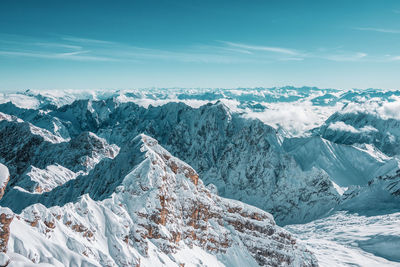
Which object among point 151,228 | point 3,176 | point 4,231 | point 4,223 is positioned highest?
point 3,176

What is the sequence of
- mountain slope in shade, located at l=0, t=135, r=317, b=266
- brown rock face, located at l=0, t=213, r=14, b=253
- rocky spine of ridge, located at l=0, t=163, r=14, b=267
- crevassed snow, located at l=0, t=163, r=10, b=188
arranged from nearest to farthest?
crevassed snow, located at l=0, t=163, r=10, b=188 < rocky spine of ridge, located at l=0, t=163, r=14, b=267 < brown rock face, located at l=0, t=213, r=14, b=253 < mountain slope in shade, located at l=0, t=135, r=317, b=266

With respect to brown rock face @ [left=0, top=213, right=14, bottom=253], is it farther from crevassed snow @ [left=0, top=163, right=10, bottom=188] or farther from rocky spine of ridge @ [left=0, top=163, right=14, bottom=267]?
crevassed snow @ [left=0, top=163, right=10, bottom=188]

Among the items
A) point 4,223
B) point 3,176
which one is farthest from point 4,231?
point 3,176

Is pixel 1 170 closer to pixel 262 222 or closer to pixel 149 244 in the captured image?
pixel 149 244

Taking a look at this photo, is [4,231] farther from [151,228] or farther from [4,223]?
[151,228]

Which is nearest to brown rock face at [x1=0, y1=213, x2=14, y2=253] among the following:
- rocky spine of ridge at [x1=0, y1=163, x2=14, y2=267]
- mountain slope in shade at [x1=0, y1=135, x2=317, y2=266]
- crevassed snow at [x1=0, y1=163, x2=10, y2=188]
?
rocky spine of ridge at [x1=0, y1=163, x2=14, y2=267]

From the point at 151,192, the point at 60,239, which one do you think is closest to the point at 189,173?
the point at 151,192

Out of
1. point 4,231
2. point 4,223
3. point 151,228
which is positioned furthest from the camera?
point 151,228

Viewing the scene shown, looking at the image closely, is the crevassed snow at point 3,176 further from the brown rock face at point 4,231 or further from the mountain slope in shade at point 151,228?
the mountain slope in shade at point 151,228

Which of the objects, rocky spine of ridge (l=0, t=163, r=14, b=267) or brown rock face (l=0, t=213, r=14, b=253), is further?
brown rock face (l=0, t=213, r=14, b=253)
